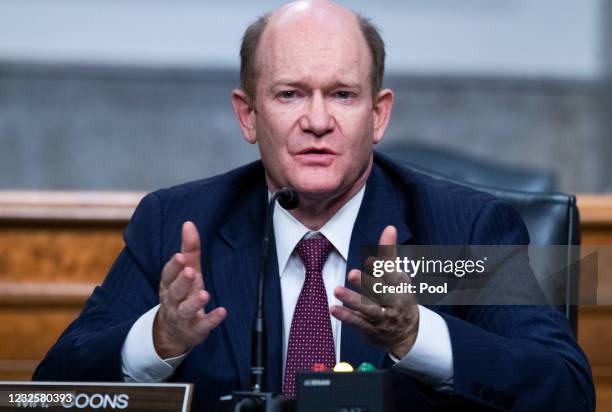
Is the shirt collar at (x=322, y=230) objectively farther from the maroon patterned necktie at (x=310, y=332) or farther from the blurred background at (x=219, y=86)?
the blurred background at (x=219, y=86)

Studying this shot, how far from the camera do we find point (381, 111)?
2.21 meters

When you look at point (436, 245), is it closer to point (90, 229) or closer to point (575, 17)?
point (90, 229)

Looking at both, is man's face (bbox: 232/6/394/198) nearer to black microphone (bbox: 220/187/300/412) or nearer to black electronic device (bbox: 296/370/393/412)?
black microphone (bbox: 220/187/300/412)

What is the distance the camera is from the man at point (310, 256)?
1.69 m

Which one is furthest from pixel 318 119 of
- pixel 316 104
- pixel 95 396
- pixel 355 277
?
pixel 95 396

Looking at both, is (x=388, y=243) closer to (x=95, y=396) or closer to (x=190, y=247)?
(x=190, y=247)

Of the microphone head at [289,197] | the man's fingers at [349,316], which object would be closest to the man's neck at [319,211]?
the microphone head at [289,197]

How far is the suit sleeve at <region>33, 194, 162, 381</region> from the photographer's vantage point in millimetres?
1828

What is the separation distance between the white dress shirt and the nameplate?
0.30m

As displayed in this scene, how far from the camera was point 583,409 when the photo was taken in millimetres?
1803

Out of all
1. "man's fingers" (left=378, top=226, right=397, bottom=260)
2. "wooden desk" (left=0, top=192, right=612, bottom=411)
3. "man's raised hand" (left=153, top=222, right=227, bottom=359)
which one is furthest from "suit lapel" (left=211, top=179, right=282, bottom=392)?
"wooden desk" (left=0, top=192, right=612, bottom=411)

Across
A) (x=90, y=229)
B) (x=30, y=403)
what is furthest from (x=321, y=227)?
(x=90, y=229)

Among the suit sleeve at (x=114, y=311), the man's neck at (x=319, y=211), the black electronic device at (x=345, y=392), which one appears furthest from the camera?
the man's neck at (x=319, y=211)

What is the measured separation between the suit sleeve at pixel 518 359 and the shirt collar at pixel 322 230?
0.87ft
